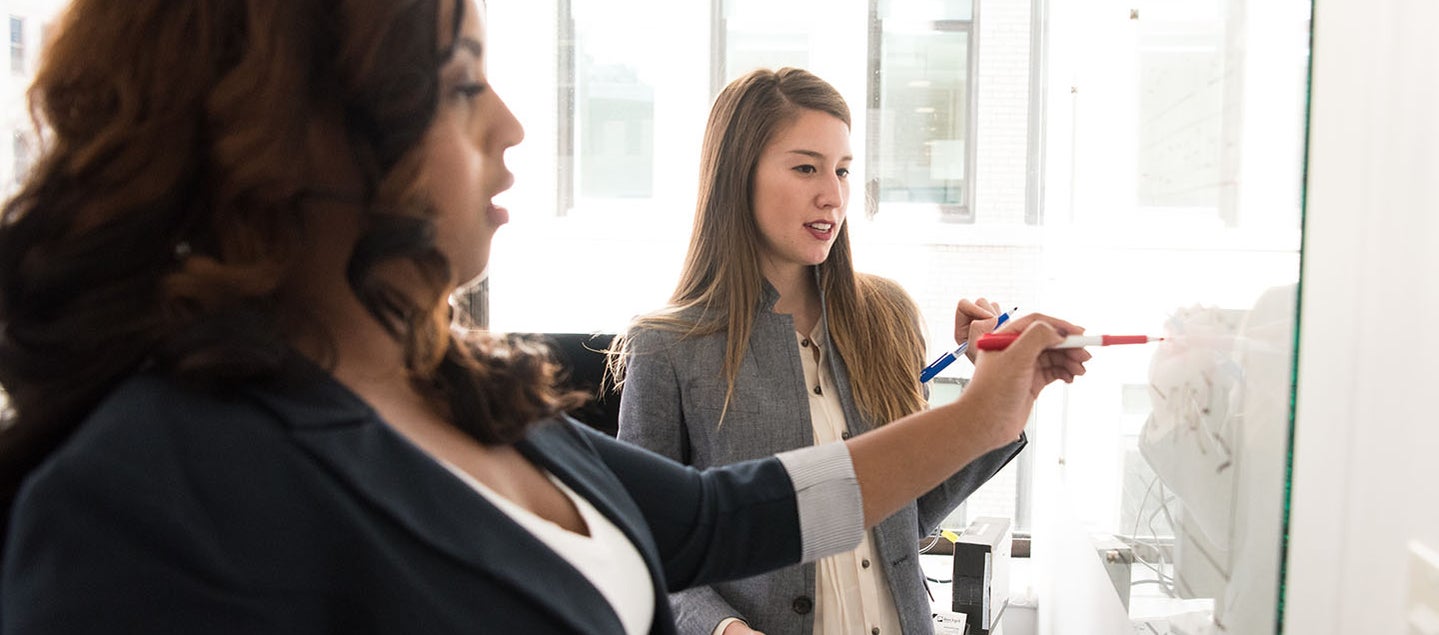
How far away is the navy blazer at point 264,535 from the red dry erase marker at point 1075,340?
1.70 feet

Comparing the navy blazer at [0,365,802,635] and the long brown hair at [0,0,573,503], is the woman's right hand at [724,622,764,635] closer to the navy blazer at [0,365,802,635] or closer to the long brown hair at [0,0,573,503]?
the navy blazer at [0,365,802,635]

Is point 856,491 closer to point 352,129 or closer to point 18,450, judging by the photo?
point 352,129

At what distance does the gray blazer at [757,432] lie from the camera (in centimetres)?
162

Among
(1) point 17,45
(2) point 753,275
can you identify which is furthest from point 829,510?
(1) point 17,45

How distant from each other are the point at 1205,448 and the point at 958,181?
2.93m

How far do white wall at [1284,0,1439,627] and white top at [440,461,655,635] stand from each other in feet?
1.59

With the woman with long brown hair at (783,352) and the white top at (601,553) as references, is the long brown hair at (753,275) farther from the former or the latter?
the white top at (601,553)

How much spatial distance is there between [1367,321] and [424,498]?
649 millimetres

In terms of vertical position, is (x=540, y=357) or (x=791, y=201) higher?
(x=791, y=201)

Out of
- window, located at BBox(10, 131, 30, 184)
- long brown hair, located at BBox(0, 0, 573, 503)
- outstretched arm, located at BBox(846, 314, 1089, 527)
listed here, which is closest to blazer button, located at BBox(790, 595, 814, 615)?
outstretched arm, located at BBox(846, 314, 1089, 527)

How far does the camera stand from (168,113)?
2.11 ft

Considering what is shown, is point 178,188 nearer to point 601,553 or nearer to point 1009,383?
point 601,553

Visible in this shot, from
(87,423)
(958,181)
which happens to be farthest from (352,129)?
(958,181)

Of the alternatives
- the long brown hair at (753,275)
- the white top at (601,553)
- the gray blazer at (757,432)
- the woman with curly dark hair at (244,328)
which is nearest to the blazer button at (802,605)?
the gray blazer at (757,432)
